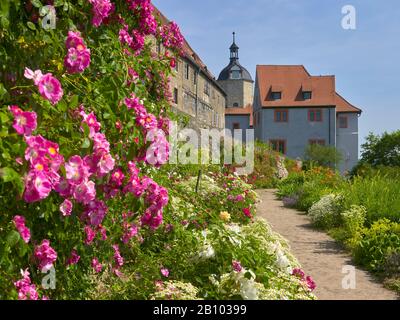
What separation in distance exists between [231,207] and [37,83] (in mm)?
7438

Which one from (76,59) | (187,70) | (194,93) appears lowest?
(76,59)

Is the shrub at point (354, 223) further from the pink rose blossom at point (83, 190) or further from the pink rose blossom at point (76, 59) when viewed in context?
the pink rose blossom at point (83, 190)

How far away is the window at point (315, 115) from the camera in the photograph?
3825 centimetres

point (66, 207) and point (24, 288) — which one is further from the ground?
point (66, 207)

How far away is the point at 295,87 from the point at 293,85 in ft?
0.85

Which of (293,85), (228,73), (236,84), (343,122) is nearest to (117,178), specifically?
(293,85)

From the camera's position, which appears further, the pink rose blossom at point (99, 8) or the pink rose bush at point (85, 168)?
the pink rose blossom at point (99, 8)

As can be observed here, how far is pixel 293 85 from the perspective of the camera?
39.5 metres

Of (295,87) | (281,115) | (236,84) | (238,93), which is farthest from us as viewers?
(236,84)

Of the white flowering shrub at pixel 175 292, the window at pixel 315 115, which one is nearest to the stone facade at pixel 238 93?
the window at pixel 315 115

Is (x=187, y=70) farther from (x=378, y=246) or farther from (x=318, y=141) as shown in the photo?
(x=378, y=246)

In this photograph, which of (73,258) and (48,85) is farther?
(73,258)

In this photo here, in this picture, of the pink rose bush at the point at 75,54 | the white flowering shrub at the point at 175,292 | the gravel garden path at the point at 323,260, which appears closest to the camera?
the pink rose bush at the point at 75,54

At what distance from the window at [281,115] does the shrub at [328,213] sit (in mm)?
27835
